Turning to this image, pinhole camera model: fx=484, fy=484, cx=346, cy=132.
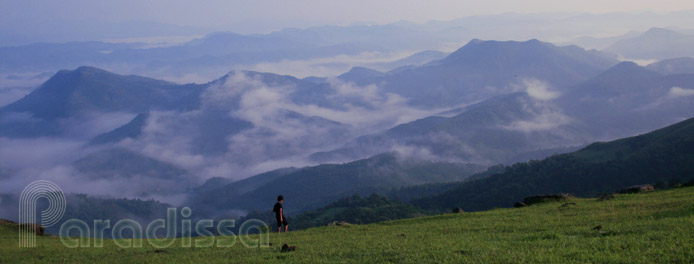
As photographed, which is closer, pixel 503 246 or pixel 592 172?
pixel 503 246

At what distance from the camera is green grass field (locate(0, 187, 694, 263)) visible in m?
15.6

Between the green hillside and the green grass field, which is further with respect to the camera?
the green hillside

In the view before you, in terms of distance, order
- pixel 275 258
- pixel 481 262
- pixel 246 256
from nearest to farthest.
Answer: pixel 481 262
pixel 275 258
pixel 246 256

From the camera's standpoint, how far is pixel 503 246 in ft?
60.2

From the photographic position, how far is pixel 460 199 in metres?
160

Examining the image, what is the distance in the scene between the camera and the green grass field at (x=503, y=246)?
51.1ft

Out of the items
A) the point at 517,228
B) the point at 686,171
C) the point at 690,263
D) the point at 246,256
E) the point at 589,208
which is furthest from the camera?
the point at 686,171

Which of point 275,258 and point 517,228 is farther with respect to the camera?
point 517,228

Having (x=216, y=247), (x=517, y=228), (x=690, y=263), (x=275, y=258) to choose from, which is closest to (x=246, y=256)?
(x=275, y=258)

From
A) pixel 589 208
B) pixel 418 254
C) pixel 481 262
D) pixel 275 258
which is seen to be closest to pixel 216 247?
pixel 275 258

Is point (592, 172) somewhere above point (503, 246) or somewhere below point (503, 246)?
above

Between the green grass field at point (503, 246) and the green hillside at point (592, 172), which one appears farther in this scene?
the green hillside at point (592, 172)

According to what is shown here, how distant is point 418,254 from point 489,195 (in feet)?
465

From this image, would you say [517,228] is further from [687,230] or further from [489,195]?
[489,195]
